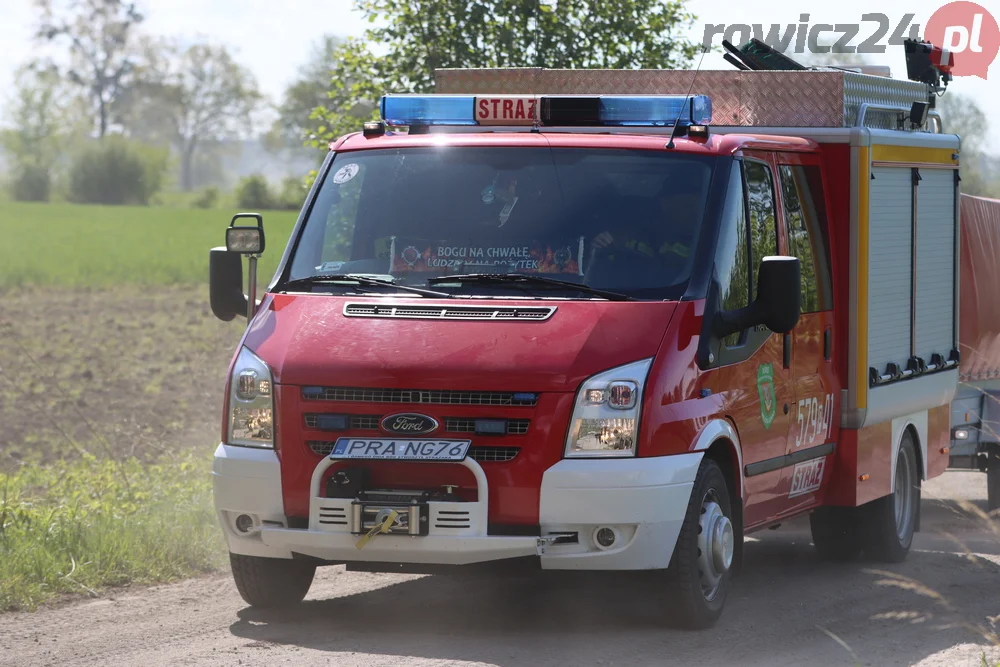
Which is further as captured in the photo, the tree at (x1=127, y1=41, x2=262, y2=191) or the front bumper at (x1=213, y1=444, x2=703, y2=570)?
the tree at (x1=127, y1=41, x2=262, y2=191)

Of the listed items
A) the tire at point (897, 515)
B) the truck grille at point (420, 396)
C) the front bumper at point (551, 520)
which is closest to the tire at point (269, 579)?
the front bumper at point (551, 520)

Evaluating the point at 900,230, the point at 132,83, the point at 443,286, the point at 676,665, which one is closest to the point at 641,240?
the point at 443,286

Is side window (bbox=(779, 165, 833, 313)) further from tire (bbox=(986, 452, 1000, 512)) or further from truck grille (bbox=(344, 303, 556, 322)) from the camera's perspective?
tire (bbox=(986, 452, 1000, 512))

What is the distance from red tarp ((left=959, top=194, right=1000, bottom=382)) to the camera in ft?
36.6

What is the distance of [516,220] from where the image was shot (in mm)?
7238

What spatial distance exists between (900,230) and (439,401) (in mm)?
3776

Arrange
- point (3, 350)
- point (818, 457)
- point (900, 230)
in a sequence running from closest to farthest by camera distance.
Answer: point (818, 457)
point (900, 230)
point (3, 350)

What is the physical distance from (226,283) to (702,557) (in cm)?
263

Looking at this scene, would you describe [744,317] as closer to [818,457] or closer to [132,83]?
[818,457]

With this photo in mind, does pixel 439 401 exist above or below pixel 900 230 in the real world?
below

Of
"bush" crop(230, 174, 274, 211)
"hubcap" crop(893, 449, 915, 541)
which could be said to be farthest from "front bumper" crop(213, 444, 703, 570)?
"bush" crop(230, 174, 274, 211)

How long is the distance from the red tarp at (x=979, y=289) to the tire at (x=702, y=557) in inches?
172

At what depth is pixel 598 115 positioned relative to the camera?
780 cm

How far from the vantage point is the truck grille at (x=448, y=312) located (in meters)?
6.76
